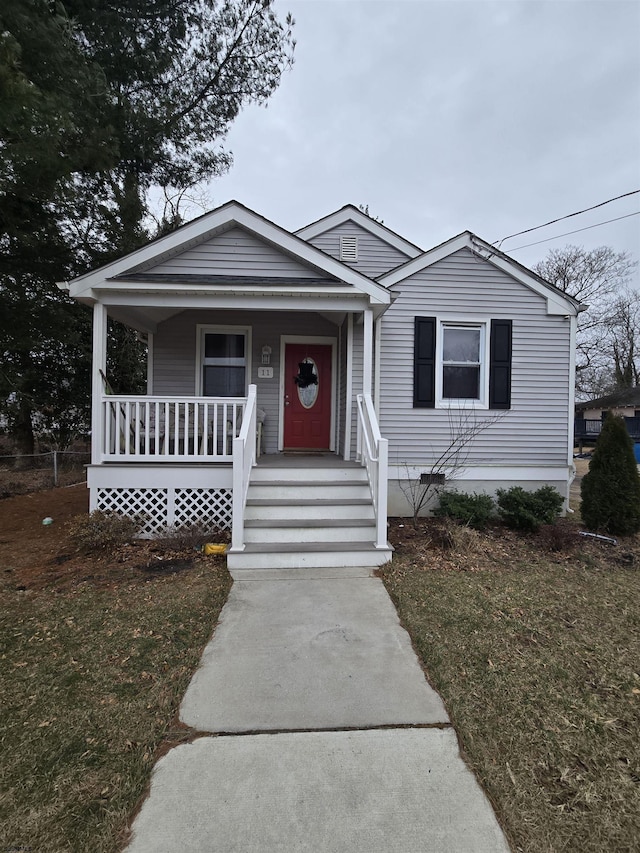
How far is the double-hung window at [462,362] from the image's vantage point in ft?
24.0

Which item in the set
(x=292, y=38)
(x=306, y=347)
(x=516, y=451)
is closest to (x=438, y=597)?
(x=516, y=451)

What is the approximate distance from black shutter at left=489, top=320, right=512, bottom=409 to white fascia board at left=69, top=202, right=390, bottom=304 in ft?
7.79

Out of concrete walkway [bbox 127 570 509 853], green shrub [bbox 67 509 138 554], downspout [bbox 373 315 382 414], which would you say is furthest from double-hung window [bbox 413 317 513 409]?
green shrub [bbox 67 509 138 554]

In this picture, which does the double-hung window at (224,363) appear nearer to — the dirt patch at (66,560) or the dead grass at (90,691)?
the dirt patch at (66,560)

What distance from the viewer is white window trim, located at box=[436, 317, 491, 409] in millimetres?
7254

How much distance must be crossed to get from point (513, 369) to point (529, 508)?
2427 mm

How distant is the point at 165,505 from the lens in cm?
602

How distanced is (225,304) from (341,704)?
5130mm

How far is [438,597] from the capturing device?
404cm

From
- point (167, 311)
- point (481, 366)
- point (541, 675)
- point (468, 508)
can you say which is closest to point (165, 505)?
point (167, 311)

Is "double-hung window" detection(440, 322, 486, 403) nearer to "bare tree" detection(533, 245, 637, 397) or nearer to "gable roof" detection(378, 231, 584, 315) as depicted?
"gable roof" detection(378, 231, 584, 315)

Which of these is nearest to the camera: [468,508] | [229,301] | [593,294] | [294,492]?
[294,492]

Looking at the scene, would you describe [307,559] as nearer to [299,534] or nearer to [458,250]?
[299,534]

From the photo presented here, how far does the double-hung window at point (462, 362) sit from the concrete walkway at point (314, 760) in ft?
15.9
